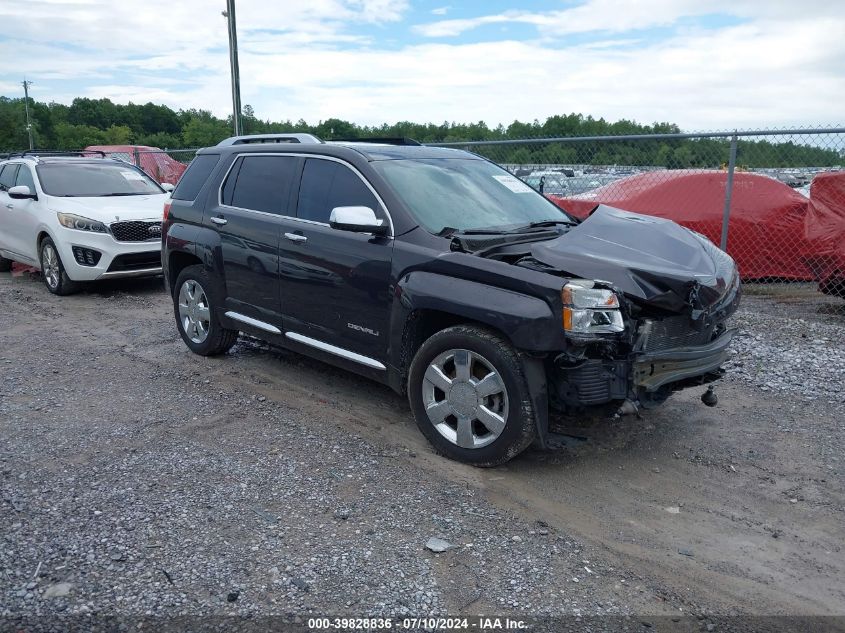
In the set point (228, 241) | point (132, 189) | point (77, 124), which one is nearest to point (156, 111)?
point (77, 124)

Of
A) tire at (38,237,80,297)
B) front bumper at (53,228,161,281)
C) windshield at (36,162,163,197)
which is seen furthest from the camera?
windshield at (36,162,163,197)

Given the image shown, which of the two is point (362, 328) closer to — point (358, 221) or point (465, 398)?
point (358, 221)

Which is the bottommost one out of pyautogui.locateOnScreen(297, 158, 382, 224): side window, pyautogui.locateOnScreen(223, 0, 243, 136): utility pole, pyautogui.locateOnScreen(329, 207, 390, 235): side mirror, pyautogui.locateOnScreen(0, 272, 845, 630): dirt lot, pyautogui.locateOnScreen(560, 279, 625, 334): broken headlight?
pyautogui.locateOnScreen(0, 272, 845, 630): dirt lot

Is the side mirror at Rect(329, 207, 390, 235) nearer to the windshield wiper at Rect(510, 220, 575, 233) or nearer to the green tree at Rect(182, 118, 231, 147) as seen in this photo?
the windshield wiper at Rect(510, 220, 575, 233)

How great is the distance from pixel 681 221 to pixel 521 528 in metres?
6.77

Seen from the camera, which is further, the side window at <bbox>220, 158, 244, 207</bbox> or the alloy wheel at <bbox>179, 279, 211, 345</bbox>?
the alloy wheel at <bbox>179, 279, 211, 345</bbox>

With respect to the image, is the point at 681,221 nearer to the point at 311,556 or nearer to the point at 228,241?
the point at 228,241

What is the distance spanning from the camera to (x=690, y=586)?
10.6 ft

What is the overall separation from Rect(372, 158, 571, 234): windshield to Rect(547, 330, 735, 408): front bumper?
129 centimetres

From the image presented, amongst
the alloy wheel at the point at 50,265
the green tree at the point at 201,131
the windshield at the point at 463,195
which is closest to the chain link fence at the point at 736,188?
the windshield at the point at 463,195

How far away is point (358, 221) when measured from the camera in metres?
4.59

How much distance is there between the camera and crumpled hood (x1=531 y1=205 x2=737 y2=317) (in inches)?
159

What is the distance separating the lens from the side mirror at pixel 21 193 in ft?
32.2

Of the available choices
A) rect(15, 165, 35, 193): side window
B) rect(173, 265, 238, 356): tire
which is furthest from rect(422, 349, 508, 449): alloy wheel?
rect(15, 165, 35, 193): side window
